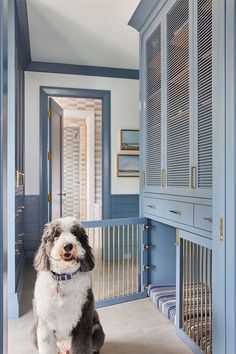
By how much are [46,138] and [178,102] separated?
2247mm

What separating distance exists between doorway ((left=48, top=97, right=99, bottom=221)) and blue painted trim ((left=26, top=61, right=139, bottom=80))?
402 millimetres

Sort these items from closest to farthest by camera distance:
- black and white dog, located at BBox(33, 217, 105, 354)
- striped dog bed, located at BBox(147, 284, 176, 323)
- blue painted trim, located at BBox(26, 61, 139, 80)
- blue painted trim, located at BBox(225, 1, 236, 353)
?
blue painted trim, located at BBox(225, 1, 236, 353), black and white dog, located at BBox(33, 217, 105, 354), striped dog bed, located at BBox(147, 284, 176, 323), blue painted trim, located at BBox(26, 61, 139, 80)

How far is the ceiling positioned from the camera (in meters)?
2.63

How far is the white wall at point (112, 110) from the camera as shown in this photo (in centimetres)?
388

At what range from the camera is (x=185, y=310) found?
6.88 ft

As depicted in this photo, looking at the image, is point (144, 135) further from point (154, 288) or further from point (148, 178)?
point (154, 288)

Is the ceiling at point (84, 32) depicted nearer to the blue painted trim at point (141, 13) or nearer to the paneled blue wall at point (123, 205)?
the blue painted trim at point (141, 13)

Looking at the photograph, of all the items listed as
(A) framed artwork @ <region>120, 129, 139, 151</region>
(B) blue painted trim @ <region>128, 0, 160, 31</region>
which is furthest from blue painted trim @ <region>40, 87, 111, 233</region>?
(B) blue painted trim @ <region>128, 0, 160, 31</region>

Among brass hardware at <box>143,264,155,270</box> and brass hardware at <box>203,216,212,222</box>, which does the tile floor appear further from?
brass hardware at <box>203,216,212,222</box>

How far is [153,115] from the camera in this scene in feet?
8.82

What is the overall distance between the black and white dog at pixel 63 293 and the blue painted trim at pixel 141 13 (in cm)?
197

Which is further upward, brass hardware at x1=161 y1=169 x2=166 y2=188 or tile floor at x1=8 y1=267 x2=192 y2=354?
brass hardware at x1=161 y1=169 x2=166 y2=188

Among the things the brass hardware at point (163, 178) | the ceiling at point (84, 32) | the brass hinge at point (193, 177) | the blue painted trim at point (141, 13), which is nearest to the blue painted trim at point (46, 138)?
the ceiling at point (84, 32)

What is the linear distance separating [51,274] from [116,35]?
8.34ft
